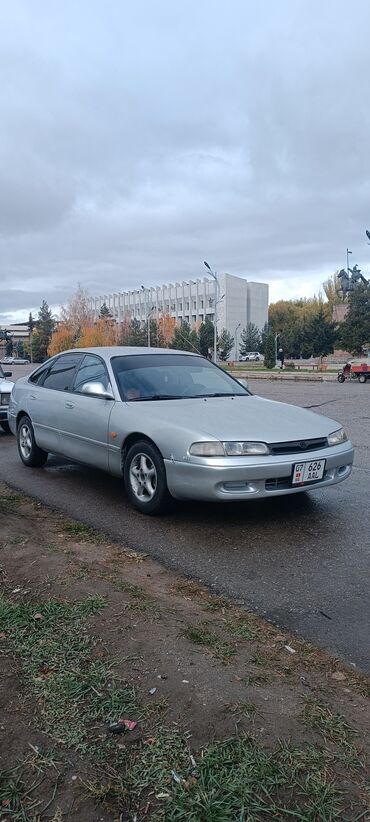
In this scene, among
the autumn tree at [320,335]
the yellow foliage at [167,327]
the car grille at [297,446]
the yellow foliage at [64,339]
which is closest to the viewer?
the car grille at [297,446]

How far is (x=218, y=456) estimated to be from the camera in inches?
179

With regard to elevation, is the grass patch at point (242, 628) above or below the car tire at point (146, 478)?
below

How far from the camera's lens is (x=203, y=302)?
110 m

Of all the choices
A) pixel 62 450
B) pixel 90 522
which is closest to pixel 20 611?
pixel 90 522

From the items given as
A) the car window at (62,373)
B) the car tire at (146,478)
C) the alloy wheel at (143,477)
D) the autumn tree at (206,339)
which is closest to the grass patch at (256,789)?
the car tire at (146,478)

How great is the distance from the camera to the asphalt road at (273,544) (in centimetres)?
333

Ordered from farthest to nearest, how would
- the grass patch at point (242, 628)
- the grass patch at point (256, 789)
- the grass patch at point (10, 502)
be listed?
the grass patch at point (10, 502) < the grass patch at point (242, 628) < the grass patch at point (256, 789)

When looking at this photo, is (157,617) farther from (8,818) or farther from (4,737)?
(8,818)

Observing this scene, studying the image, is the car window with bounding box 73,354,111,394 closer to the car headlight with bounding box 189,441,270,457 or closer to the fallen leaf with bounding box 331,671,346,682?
the car headlight with bounding box 189,441,270,457

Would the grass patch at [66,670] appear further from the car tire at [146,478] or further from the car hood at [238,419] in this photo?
→ the car hood at [238,419]

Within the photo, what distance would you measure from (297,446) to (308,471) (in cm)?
21

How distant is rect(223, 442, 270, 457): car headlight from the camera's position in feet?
15.0

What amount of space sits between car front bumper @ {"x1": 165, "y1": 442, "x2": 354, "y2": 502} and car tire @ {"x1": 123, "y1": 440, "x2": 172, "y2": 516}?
12 centimetres

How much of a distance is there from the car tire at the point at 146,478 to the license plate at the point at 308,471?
103 centimetres
